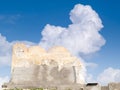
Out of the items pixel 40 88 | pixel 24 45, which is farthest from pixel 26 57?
pixel 40 88

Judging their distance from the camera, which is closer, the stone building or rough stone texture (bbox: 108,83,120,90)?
rough stone texture (bbox: 108,83,120,90)

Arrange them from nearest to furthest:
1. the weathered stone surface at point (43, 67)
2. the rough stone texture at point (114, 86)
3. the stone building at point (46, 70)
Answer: the rough stone texture at point (114, 86) < the stone building at point (46, 70) < the weathered stone surface at point (43, 67)

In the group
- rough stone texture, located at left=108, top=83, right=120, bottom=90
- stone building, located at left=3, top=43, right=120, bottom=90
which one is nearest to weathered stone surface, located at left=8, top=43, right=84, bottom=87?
stone building, located at left=3, top=43, right=120, bottom=90

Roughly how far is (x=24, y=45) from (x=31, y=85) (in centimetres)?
316

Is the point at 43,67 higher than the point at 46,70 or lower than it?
higher

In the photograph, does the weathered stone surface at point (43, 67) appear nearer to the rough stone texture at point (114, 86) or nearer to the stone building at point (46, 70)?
the stone building at point (46, 70)

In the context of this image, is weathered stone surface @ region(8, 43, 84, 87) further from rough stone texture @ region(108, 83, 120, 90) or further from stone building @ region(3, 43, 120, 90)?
rough stone texture @ region(108, 83, 120, 90)

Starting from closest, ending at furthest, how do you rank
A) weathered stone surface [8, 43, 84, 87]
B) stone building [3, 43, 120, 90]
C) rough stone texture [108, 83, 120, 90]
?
1. rough stone texture [108, 83, 120, 90]
2. stone building [3, 43, 120, 90]
3. weathered stone surface [8, 43, 84, 87]

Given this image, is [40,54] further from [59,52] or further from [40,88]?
[40,88]

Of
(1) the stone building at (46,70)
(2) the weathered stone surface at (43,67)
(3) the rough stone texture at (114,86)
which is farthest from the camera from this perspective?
(2) the weathered stone surface at (43,67)

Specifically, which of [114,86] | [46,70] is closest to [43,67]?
[46,70]

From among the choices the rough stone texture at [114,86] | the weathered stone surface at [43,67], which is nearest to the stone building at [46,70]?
the weathered stone surface at [43,67]

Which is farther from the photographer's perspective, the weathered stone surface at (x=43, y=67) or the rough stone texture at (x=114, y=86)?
the weathered stone surface at (x=43, y=67)

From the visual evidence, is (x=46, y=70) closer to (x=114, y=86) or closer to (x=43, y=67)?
(x=43, y=67)
